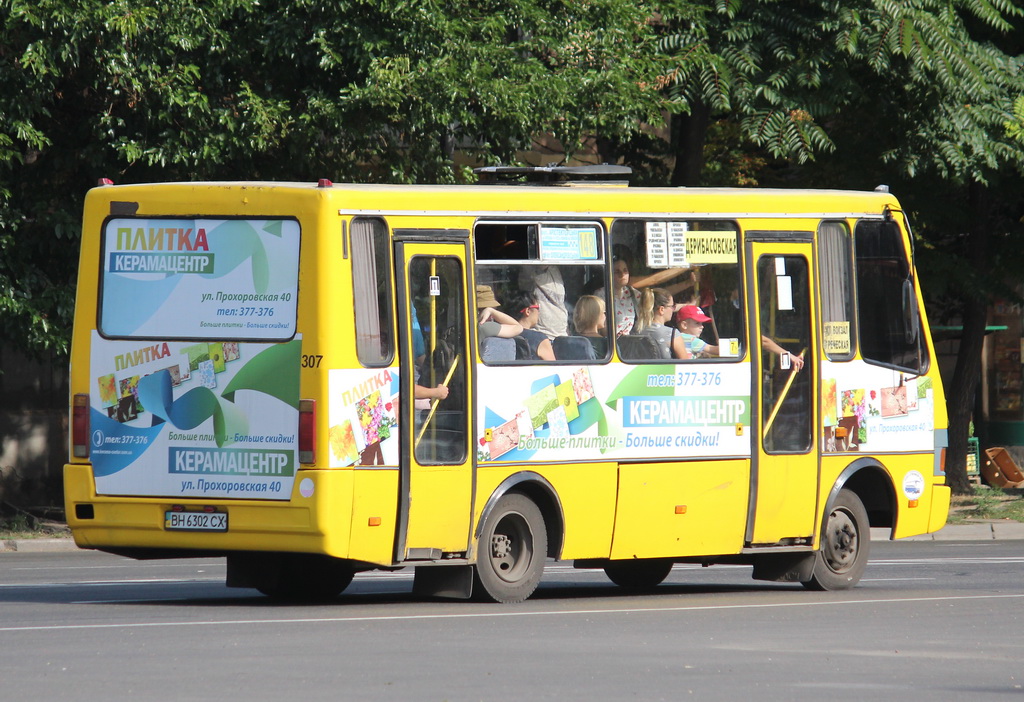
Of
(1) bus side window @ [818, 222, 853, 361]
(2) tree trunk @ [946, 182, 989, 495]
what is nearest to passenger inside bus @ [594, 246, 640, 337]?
(1) bus side window @ [818, 222, 853, 361]

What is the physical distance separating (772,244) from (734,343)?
2.78 feet

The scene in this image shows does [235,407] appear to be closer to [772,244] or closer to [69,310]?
[772,244]

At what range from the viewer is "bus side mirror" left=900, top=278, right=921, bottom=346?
14.1 m

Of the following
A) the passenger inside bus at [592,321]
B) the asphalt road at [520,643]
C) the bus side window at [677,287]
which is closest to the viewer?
the asphalt road at [520,643]

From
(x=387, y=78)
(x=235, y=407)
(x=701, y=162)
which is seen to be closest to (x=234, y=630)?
(x=235, y=407)

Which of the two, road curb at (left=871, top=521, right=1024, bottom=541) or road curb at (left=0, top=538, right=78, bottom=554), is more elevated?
road curb at (left=0, top=538, right=78, bottom=554)

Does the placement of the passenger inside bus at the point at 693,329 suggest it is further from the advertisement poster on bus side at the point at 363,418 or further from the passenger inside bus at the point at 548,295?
the advertisement poster on bus side at the point at 363,418

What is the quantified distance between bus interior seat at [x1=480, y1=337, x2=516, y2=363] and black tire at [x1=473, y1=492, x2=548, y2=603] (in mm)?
913

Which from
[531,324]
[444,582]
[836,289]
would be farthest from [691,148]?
[444,582]

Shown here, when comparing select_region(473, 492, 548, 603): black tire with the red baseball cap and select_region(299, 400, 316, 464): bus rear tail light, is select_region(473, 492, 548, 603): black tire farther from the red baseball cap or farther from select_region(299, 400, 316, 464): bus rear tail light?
the red baseball cap

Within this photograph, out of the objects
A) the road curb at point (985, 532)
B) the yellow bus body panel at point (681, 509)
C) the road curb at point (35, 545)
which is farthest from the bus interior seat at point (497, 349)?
the road curb at point (985, 532)

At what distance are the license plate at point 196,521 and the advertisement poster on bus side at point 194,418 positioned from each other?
0.13m

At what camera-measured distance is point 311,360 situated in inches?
438

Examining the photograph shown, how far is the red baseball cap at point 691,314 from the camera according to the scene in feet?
42.6
